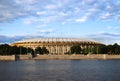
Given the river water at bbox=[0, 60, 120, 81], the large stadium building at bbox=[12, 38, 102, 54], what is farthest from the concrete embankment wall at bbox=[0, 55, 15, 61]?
the river water at bbox=[0, 60, 120, 81]

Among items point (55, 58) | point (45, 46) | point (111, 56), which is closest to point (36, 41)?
point (45, 46)

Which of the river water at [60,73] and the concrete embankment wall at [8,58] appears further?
the concrete embankment wall at [8,58]

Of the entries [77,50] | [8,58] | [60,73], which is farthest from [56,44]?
[60,73]

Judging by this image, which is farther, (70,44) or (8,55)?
(70,44)

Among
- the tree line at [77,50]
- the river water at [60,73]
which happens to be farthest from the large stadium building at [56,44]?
the river water at [60,73]

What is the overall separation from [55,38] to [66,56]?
3695cm

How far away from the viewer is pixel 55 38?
14150cm

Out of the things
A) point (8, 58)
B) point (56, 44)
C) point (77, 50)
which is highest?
point (56, 44)

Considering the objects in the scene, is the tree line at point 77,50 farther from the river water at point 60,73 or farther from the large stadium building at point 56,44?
the river water at point 60,73

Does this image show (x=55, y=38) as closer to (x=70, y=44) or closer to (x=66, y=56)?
(x=70, y=44)

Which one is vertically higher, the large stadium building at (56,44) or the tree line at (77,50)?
the large stadium building at (56,44)

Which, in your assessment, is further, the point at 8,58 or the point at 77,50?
the point at 77,50

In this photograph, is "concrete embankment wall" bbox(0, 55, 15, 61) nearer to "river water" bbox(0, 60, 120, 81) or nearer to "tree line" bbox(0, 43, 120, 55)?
"tree line" bbox(0, 43, 120, 55)

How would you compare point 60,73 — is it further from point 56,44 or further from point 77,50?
point 56,44
